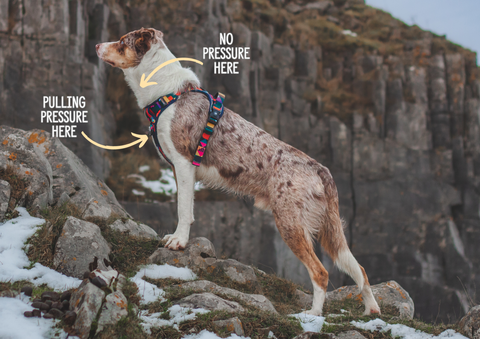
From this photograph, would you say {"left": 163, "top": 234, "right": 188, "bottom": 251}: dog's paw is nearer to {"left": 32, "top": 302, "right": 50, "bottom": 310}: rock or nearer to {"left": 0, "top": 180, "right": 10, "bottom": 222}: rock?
{"left": 0, "top": 180, "right": 10, "bottom": 222}: rock

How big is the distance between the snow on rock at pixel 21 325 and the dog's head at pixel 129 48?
3.40 meters

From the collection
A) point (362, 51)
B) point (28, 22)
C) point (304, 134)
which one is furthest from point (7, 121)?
point (362, 51)

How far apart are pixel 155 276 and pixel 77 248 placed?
3.37 ft

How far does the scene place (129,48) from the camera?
19.1 feet

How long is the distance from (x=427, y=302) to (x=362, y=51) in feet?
46.6

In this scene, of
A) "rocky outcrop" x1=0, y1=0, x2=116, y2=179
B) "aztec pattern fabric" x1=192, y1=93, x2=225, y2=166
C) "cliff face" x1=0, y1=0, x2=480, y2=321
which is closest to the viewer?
"aztec pattern fabric" x1=192, y1=93, x2=225, y2=166

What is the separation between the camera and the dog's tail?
214 inches

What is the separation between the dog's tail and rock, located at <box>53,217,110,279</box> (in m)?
2.84

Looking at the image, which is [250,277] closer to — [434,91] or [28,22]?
[28,22]

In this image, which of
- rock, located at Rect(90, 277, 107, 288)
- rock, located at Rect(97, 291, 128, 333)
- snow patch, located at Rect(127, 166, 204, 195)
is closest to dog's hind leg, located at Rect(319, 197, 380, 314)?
rock, located at Rect(97, 291, 128, 333)

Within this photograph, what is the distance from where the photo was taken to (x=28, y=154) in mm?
5941

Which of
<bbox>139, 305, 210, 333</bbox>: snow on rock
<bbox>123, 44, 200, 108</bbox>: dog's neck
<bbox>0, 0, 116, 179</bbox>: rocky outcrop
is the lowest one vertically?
<bbox>139, 305, 210, 333</bbox>: snow on rock

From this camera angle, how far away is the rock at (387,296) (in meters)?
6.74

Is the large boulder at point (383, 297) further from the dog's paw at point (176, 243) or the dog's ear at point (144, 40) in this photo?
the dog's ear at point (144, 40)
